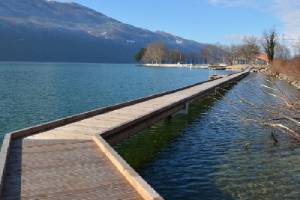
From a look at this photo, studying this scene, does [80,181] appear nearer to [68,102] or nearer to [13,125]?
[13,125]

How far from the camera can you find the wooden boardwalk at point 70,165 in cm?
918

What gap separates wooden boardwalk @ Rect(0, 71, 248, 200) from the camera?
918 cm

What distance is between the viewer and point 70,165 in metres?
Answer: 11.4

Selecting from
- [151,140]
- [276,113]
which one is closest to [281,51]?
[151,140]

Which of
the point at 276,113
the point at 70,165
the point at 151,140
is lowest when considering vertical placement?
the point at 151,140

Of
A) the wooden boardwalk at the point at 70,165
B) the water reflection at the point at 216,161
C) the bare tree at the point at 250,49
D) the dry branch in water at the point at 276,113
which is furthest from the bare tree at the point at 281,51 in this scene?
the wooden boardwalk at the point at 70,165

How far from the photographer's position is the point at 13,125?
82.0ft

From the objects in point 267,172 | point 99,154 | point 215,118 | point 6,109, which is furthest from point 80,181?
point 6,109

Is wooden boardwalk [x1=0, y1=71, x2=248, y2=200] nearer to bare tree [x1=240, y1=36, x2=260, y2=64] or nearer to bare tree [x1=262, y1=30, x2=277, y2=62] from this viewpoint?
bare tree [x1=262, y1=30, x2=277, y2=62]

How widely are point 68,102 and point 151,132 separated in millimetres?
17657

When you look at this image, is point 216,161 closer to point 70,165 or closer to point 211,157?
point 211,157

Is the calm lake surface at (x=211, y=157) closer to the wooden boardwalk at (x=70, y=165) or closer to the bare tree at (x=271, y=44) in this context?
the wooden boardwalk at (x=70, y=165)

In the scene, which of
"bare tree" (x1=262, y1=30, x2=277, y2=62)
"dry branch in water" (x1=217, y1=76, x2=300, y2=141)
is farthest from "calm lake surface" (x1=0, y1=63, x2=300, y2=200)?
"bare tree" (x1=262, y1=30, x2=277, y2=62)

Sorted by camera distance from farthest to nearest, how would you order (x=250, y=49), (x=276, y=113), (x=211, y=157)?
(x=250, y=49), (x=211, y=157), (x=276, y=113)
